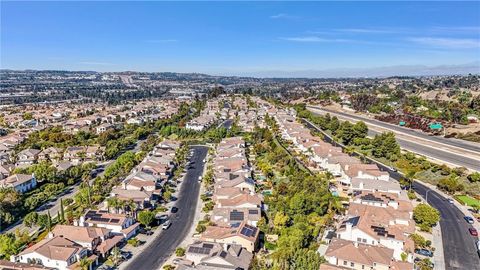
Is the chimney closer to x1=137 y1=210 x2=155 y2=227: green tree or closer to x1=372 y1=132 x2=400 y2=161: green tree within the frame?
x1=137 y1=210 x2=155 y2=227: green tree

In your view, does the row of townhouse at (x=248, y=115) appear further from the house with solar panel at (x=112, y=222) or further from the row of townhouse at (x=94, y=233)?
the house with solar panel at (x=112, y=222)

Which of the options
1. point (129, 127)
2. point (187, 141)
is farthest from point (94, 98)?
point (187, 141)

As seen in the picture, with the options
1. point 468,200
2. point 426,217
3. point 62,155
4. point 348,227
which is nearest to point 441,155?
point 468,200

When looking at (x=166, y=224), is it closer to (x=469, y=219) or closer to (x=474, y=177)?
(x=469, y=219)

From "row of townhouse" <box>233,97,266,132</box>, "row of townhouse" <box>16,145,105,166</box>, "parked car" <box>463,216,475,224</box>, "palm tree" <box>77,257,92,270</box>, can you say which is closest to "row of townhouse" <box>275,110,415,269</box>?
"parked car" <box>463,216,475,224</box>

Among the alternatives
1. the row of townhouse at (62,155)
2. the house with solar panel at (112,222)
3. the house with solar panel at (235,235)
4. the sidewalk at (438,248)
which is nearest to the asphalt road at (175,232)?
the house with solar panel at (112,222)

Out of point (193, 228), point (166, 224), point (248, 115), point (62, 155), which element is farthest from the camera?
point (248, 115)
